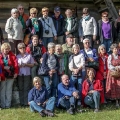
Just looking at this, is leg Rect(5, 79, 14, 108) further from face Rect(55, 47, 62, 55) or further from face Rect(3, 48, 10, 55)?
face Rect(55, 47, 62, 55)

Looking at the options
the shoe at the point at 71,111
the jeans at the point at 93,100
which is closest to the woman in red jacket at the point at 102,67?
the jeans at the point at 93,100

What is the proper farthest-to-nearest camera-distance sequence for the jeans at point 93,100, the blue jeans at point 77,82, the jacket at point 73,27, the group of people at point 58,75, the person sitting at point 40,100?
the jacket at point 73,27
the blue jeans at point 77,82
the jeans at point 93,100
the group of people at point 58,75
the person sitting at point 40,100

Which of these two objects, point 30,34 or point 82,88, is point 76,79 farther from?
point 30,34

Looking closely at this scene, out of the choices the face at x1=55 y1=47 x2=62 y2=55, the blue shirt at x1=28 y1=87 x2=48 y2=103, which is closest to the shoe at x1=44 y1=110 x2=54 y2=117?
the blue shirt at x1=28 y1=87 x2=48 y2=103

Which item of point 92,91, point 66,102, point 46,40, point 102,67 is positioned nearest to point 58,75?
point 66,102

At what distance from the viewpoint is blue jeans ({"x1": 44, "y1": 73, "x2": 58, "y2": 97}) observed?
917 cm

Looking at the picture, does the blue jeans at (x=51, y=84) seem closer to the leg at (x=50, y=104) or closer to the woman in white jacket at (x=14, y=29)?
the leg at (x=50, y=104)

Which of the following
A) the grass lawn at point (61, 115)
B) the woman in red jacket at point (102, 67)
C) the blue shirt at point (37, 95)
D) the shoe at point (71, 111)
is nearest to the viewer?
the grass lawn at point (61, 115)

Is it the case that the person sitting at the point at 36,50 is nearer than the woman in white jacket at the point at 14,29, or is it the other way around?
the person sitting at the point at 36,50

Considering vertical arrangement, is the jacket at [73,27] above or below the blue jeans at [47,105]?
above

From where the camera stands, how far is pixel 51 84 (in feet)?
30.2

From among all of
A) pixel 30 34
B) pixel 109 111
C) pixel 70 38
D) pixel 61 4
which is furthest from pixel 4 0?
pixel 109 111

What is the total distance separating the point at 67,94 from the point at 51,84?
1.76 feet

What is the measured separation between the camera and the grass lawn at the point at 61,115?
324 inches
